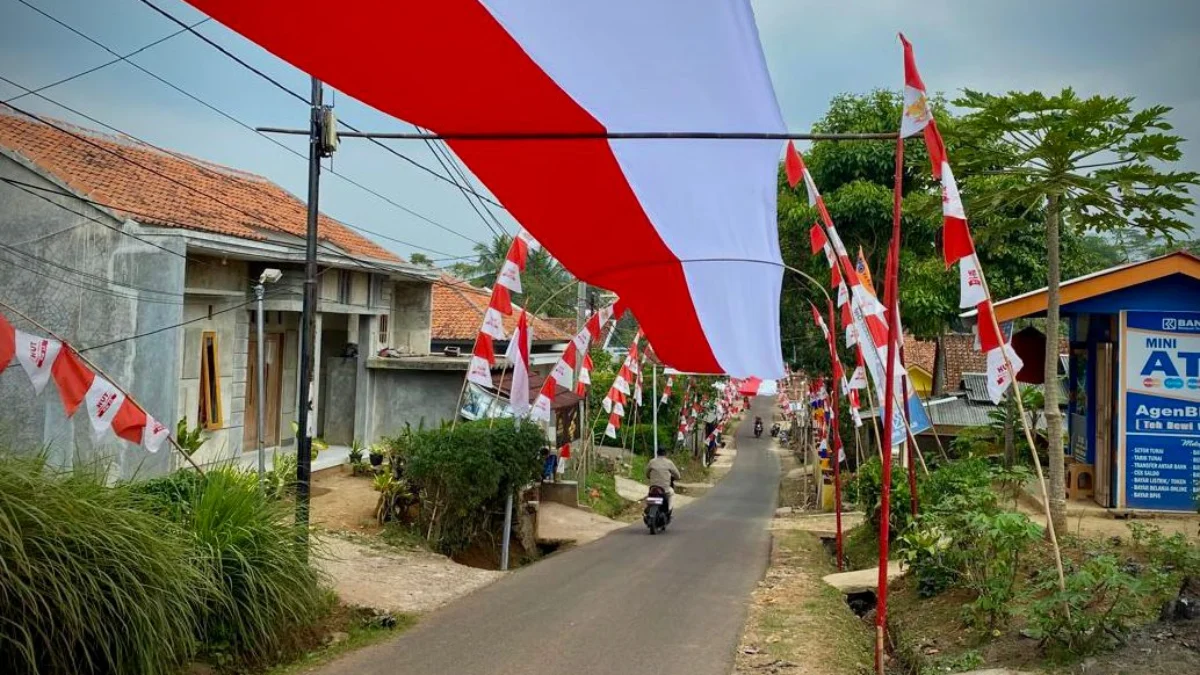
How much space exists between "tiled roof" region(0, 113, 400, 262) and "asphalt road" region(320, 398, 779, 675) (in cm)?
744

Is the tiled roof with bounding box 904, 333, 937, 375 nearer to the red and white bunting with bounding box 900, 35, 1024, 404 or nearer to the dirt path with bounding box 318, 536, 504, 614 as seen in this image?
the dirt path with bounding box 318, 536, 504, 614

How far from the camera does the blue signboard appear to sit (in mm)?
12344

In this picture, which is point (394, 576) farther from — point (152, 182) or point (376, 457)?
point (152, 182)

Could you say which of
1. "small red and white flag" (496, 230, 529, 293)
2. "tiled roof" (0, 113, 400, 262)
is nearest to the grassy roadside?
"small red and white flag" (496, 230, 529, 293)

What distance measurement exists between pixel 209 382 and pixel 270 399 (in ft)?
11.2

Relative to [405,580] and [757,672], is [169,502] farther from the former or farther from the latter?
[757,672]

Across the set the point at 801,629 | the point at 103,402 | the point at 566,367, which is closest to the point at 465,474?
the point at 566,367

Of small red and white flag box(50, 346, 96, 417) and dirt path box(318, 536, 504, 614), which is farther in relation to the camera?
dirt path box(318, 536, 504, 614)

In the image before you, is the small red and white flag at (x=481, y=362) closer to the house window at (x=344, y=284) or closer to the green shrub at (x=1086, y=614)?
the green shrub at (x=1086, y=614)

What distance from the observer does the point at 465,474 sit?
42.3ft

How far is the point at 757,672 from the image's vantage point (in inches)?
297

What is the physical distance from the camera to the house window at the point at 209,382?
14.9 m

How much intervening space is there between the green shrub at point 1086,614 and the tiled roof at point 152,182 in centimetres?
1192

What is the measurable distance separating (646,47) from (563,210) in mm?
1514
